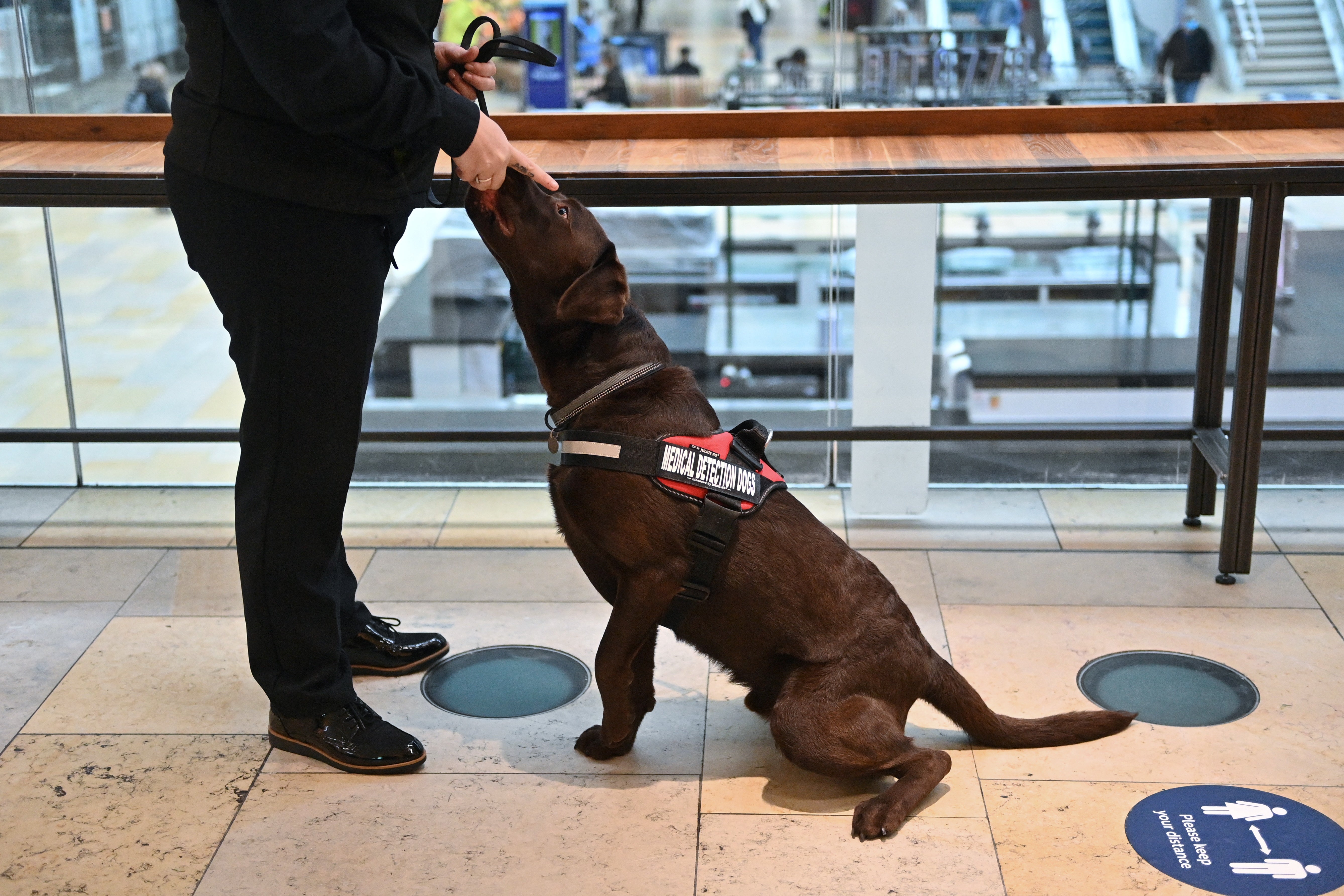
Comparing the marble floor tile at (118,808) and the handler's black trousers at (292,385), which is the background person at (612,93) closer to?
the handler's black trousers at (292,385)

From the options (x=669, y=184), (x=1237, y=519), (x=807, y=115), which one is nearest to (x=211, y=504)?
(x=669, y=184)

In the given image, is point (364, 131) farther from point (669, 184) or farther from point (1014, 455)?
point (1014, 455)

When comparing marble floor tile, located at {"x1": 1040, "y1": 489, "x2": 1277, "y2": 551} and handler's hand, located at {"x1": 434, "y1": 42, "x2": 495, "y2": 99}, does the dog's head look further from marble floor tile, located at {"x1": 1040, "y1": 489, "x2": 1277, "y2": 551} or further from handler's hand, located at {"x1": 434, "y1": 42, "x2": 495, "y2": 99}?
marble floor tile, located at {"x1": 1040, "y1": 489, "x2": 1277, "y2": 551}

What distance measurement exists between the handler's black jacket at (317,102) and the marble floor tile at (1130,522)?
7.33 feet

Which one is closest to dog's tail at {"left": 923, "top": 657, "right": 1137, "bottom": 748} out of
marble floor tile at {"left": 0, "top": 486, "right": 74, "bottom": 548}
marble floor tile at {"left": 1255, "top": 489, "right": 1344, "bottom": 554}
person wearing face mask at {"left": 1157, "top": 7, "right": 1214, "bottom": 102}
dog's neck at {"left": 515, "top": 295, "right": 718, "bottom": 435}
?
dog's neck at {"left": 515, "top": 295, "right": 718, "bottom": 435}

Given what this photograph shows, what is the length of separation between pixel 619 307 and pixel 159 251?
4290 millimetres

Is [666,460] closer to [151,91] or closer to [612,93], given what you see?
[151,91]

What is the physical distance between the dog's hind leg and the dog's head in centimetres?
80

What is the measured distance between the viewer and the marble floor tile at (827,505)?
3.62 metres

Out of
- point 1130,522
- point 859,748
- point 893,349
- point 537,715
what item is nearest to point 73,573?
point 537,715

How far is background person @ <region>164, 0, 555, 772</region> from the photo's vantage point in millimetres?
1899

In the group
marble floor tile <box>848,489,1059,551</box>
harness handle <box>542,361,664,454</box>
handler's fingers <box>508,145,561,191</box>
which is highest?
handler's fingers <box>508,145,561,191</box>

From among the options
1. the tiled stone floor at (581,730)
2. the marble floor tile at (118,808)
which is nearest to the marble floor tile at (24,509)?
the tiled stone floor at (581,730)

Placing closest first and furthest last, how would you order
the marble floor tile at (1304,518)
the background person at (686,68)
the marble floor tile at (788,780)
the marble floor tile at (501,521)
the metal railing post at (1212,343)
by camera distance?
the marble floor tile at (788,780), the metal railing post at (1212,343), the marble floor tile at (1304,518), the marble floor tile at (501,521), the background person at (686,68)
